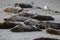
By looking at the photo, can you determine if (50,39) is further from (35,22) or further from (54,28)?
(35,22)

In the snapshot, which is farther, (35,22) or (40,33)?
(35,22)

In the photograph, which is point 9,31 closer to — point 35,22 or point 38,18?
Result: point 35,22

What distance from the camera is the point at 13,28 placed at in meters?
7.81

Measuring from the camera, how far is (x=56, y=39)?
22.5 feet

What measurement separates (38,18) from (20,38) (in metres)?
2.70

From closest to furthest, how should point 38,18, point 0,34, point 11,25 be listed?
point 0,34 < point 11,25 < point 38,18

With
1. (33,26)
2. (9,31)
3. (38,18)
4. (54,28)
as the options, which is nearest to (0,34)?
(9,31)

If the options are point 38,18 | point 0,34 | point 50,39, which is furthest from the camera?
point 38,18

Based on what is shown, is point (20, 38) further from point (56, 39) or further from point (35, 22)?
point (35, 22)

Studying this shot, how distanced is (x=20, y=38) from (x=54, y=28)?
3.79 feet

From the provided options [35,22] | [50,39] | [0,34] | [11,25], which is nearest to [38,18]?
[35,22]

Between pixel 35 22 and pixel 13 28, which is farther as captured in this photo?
pixel 35 22

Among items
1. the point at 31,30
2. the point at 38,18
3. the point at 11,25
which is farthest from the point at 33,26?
the point at 38,18

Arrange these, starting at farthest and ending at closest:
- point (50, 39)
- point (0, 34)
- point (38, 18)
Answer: point (38, 18) < point (0, 34) < point (50, 39)
